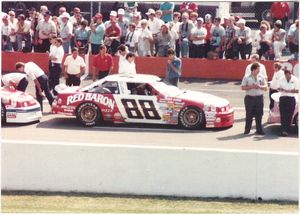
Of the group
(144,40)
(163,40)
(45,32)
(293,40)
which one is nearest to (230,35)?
(293,40)

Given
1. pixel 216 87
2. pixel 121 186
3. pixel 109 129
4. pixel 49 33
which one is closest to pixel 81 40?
pixel 49 33

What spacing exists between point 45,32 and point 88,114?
737 cm

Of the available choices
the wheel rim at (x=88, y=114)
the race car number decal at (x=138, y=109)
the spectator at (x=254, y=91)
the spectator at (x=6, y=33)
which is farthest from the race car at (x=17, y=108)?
the spectator at (x=6, y=33)

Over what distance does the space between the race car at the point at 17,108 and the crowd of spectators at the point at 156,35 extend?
5153mm

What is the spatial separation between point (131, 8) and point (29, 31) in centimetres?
334

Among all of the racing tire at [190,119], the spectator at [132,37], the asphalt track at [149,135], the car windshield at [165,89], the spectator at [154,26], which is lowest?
the asphalt track at [149,135]

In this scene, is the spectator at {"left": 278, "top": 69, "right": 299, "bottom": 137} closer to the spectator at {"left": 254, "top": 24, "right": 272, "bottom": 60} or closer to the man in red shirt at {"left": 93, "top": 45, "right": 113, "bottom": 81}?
the man in red shirt at {"left": 93, "top": 45, "right": 113, "bottom": 81}

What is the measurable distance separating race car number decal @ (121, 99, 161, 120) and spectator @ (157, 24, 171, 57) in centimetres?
628

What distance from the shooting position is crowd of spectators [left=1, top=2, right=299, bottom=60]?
2144 cm

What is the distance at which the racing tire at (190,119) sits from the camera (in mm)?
15469

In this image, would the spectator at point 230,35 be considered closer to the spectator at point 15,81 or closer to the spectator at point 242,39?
the spectator at point 242,39

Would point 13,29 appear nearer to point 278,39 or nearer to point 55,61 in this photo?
point 55,61

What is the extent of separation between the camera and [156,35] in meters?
22.3

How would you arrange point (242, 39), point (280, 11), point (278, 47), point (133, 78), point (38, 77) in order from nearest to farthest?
point (133, 78) < point (38, 77) < point (278, 47) < point (242, 39) < point (280, 11)
